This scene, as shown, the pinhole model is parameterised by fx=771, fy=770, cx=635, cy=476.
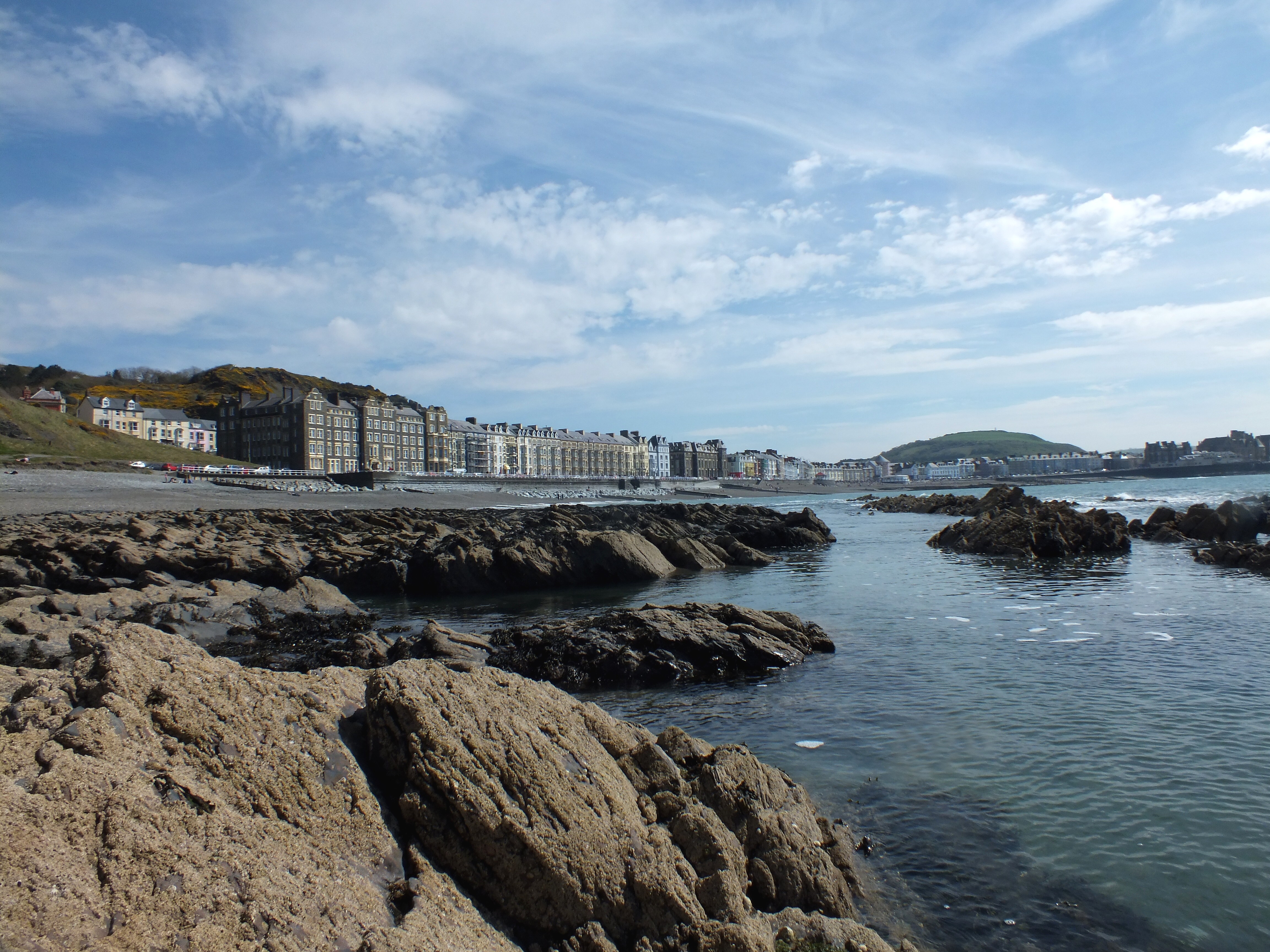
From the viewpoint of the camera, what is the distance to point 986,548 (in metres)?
33.8

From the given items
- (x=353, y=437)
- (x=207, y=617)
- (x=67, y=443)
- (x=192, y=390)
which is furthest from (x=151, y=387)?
(x=207, y=617)

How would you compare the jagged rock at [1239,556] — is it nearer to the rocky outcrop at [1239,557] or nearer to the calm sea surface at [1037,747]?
the rocky outcrop at [1239,557]

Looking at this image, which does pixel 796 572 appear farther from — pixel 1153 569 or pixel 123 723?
pixel 123 723

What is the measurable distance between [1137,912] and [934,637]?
10004mm

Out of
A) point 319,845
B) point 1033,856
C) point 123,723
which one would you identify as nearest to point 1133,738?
point 1033,856

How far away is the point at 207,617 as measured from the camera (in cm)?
1544

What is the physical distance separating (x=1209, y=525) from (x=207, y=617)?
138ft

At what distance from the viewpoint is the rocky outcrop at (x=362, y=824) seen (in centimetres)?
333

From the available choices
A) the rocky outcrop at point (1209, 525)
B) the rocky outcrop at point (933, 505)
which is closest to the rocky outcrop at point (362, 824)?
the rocky outcrop at point (1209, 525)

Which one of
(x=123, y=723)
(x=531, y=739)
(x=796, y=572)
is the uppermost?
(x=123, y=723)

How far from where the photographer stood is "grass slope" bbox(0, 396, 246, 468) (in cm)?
7206

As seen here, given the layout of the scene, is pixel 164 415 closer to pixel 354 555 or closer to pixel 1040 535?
pixel 354 555

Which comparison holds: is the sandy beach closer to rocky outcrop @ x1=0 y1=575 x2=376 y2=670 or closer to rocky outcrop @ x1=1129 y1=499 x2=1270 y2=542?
rocky outcrop @ x1=0 y1=575 x2=376 y2=670

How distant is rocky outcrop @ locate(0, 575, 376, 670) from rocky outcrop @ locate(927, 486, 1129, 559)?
2683 centimetres
